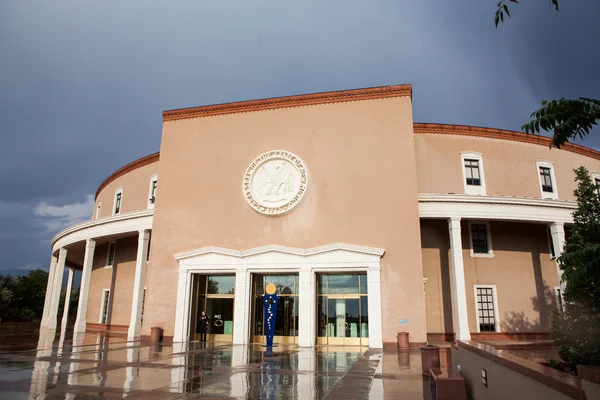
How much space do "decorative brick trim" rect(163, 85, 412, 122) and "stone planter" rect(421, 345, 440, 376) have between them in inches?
553

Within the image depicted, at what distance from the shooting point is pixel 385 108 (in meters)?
21.6

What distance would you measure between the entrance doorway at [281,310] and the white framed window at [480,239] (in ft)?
33.9

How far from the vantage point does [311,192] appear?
2128 cm

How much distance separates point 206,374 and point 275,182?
1211cm

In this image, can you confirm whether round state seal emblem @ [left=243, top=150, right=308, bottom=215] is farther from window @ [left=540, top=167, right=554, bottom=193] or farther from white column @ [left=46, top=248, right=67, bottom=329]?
white column @ [left=46, top=248, right=67, bottom=329]

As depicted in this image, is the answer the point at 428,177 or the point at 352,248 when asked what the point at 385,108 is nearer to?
the point at 428,177

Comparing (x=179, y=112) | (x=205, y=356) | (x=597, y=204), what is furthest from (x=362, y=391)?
(x=179, y=112)

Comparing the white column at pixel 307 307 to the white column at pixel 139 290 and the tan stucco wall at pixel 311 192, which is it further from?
Result: the white column at pixel 139 290

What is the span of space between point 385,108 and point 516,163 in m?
9.98

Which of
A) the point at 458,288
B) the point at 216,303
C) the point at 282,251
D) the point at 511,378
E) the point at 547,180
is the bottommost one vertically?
the point at 511,378

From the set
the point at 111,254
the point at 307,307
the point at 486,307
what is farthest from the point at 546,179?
the point at 111,254

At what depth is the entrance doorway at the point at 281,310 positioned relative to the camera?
20.7 meters

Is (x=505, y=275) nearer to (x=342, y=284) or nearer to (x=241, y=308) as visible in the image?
(x=342, y=284)

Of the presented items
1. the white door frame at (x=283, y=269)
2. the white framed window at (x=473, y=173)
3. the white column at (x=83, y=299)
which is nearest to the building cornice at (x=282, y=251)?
the white door frame at (x=283, y=269)
